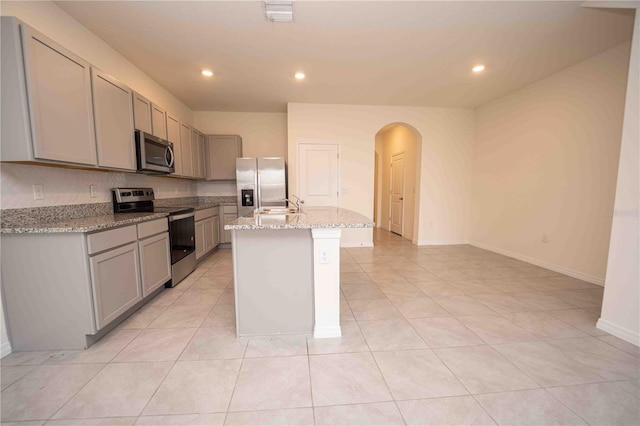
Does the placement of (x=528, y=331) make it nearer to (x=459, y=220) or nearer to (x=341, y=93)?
(x=459, y=220)

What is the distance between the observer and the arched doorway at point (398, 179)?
514 centimetres

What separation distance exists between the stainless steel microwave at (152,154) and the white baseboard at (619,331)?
4.55 meters

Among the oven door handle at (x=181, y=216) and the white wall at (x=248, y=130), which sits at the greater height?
the white wall at (x=248, y=130)

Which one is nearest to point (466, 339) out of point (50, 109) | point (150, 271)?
point (150, 271)

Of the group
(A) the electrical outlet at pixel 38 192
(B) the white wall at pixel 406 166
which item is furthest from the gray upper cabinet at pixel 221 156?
(B) the white wall at pixel 406 166

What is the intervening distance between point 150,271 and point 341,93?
366cm

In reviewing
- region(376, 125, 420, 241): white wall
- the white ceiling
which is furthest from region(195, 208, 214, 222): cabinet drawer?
region(376, 125, 420, 241): white wall

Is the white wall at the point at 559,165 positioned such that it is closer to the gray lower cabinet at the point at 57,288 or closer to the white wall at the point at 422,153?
the white wall at the point at 422,153

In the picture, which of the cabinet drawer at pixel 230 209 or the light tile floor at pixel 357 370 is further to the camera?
the cabinet drawer at pixel 230 209

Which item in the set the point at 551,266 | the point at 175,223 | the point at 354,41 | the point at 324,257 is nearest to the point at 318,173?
the point at 354,41

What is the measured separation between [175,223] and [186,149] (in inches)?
60.8

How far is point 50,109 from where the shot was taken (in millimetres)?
1708

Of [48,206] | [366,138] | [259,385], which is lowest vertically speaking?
[259,385]

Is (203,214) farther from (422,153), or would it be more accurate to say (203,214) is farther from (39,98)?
(422,153)
